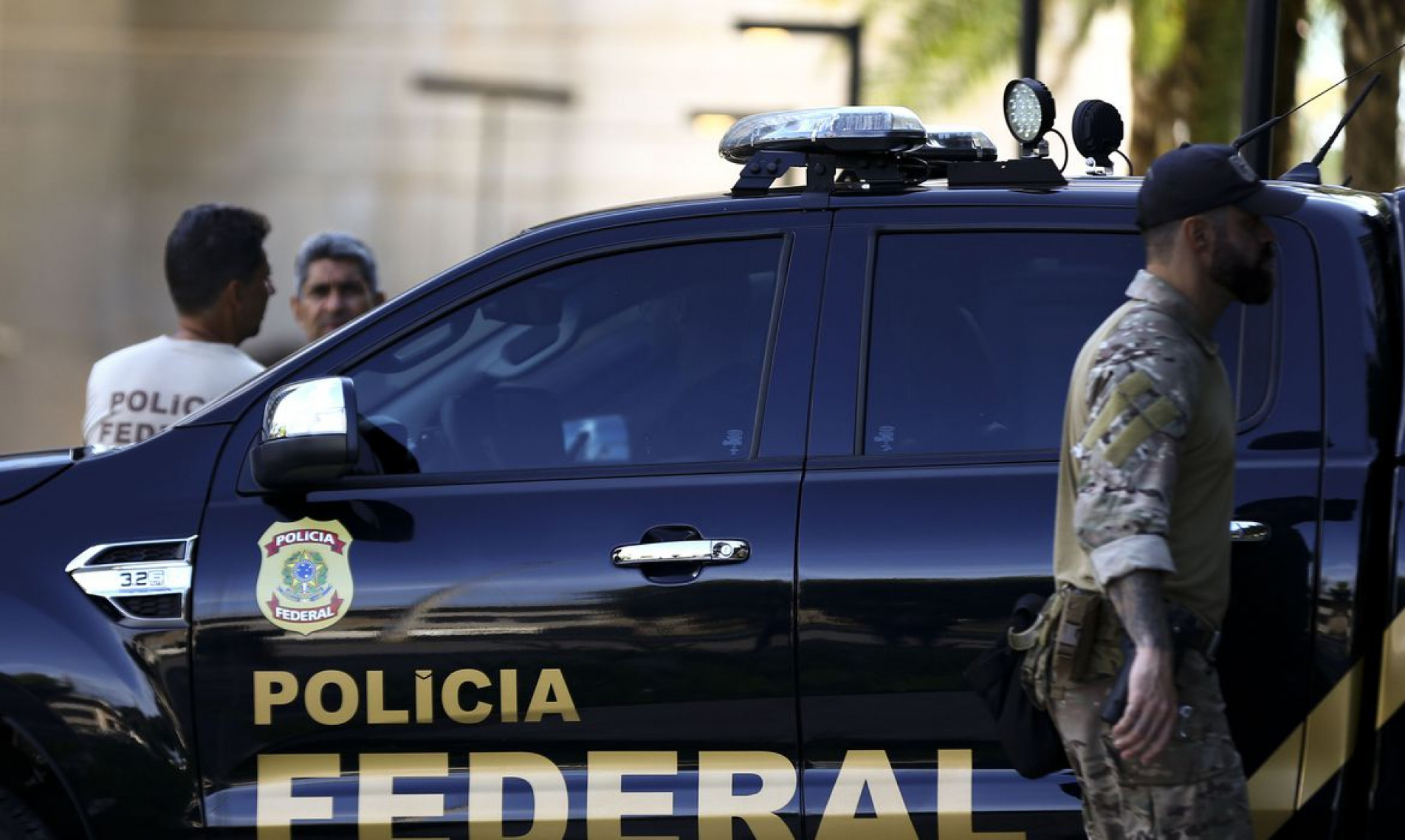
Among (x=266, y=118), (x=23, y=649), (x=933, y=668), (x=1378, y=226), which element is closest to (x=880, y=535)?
(x=933, y=668)

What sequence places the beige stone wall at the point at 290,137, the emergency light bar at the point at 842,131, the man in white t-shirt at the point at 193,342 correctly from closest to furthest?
the emergency light bar at the point at 842,131 < the man in white t-shirt at the point at 193,342 < the beige stone wall at the point at 290,137

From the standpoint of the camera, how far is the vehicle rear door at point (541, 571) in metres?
3.25

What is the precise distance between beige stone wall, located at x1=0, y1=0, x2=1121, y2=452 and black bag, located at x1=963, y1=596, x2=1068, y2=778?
10.1 metres

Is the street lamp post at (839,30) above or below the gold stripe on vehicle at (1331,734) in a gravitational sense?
above

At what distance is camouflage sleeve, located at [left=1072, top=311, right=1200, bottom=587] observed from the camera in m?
2.70

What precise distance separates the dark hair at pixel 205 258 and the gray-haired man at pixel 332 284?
3.82 ft

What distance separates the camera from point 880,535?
3230 millimetres

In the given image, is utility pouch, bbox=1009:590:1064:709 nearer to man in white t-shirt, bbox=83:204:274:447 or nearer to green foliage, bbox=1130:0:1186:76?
man in white t-shirt, bbox=83:204:274:447

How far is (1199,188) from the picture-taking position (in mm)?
2812

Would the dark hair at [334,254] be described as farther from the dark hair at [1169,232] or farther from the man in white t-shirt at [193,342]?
the dark hair at [1169,232]

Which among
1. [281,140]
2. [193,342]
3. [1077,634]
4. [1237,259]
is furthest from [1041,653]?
[281,140]

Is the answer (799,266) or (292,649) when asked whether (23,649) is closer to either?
(292,649)

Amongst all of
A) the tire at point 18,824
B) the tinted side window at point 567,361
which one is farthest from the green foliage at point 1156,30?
the tire at point 18,824

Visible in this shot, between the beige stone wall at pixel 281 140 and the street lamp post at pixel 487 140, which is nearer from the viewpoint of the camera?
the beige stone wall at pixel 281 140
